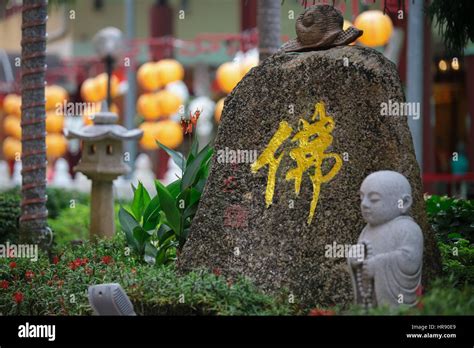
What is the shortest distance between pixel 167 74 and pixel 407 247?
467 inches

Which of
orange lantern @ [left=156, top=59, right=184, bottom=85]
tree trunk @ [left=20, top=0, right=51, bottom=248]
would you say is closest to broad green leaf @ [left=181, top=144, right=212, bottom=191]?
tree trunk @ [left=20, top=0, right=51, bottom=248]

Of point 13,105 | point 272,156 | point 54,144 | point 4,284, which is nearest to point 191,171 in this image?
point 272,156

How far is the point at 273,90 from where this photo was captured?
8500 millimetres

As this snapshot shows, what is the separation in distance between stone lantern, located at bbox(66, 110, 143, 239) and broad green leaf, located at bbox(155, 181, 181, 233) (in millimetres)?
2772

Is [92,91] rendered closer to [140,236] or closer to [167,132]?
A: [167,132]

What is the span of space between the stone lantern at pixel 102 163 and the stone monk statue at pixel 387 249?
5.15m

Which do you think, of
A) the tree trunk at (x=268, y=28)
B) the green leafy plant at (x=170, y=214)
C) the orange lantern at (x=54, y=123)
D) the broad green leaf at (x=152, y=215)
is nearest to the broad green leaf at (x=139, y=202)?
the green leafy plant at (x=170, y=214)

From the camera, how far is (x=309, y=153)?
8297 millimetres

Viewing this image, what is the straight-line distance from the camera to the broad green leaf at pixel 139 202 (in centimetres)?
965

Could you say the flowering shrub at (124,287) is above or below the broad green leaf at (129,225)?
below

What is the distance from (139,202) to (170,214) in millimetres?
776

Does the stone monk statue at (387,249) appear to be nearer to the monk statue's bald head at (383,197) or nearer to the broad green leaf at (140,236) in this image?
the monk statue's bald head at (383,197)

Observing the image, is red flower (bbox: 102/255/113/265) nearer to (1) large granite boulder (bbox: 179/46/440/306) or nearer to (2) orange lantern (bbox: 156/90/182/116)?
(1) large granite boulder (bbox: 179/46/440/306)

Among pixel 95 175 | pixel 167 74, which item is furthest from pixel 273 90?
pixel 167 74
